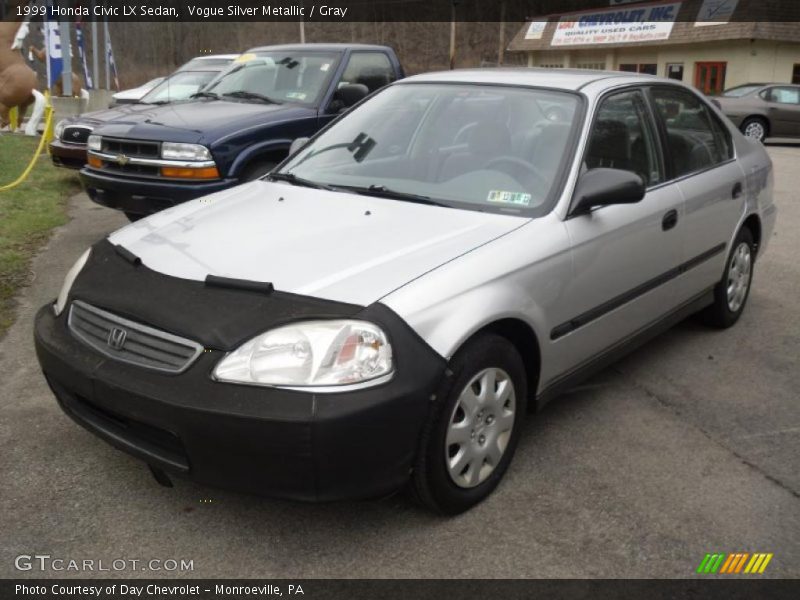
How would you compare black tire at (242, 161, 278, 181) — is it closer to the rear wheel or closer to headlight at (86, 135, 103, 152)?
headlight at (86, 135, 103, 152)

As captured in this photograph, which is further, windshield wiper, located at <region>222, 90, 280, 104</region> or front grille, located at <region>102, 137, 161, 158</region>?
windshield wiper, located at <region>222, 90, 280, 104</region>

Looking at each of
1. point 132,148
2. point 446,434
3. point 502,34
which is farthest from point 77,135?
point 502,34

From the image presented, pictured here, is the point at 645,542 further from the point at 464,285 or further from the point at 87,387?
the point at 87,387

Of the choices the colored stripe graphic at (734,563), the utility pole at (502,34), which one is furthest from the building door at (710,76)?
the colored stripe graphic at (734,563)

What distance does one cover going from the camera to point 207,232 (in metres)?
3.52

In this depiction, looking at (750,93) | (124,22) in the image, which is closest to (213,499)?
(750,93)

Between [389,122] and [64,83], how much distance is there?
1521cm

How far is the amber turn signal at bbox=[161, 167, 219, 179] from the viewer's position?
6.46 metres

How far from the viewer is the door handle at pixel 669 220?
4.26m

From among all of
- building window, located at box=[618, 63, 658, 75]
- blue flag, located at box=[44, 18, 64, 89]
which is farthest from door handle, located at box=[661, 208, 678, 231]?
building window, located at box=[618, 63, 658, 75]

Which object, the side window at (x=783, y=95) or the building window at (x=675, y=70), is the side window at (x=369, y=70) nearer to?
the side window at (x=783, y=95)

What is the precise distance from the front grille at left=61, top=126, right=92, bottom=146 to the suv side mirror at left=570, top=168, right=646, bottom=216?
23.1 ft

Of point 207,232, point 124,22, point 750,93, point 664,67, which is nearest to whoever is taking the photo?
point 207,232

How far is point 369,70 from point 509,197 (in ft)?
16.4
